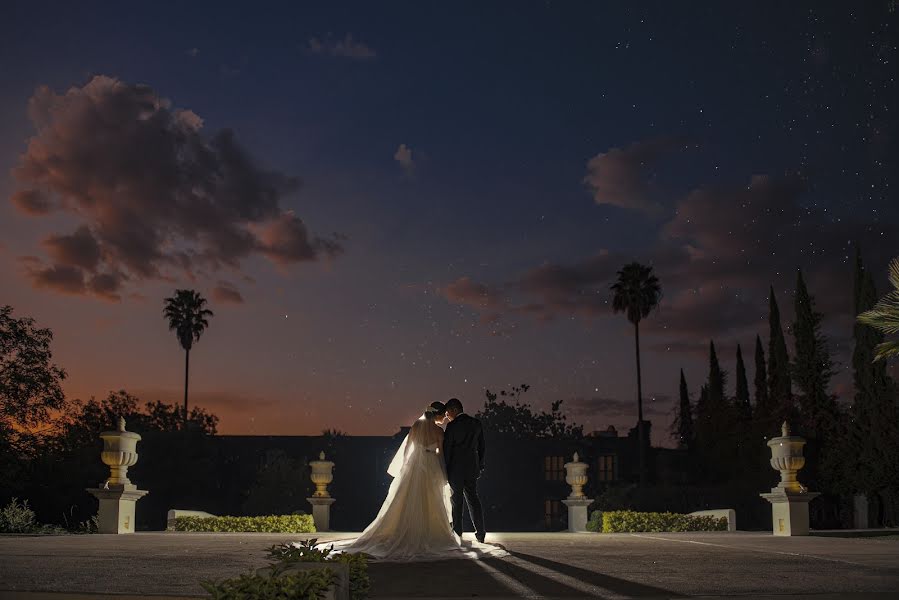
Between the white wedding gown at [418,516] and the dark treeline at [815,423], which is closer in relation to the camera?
the white wedding gown at [418,516]

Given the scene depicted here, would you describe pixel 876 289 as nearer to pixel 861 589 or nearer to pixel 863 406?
pixel 863 406

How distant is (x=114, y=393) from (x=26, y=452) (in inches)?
672

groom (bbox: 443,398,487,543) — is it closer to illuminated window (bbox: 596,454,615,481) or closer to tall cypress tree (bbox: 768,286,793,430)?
tall cypress tree (bbox: 768,286,793,430)

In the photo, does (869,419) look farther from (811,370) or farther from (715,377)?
(715,377)

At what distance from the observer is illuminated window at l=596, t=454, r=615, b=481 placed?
5237 centimetres

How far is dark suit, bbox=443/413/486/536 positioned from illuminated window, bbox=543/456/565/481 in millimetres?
36189

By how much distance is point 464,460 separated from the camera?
14.2m

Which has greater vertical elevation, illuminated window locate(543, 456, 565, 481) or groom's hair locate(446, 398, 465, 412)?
groom's hair locate(446, 398, 465, 412)

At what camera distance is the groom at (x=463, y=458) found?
14.2 m

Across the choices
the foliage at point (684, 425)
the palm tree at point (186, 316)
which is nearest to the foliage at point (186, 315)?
the palm tree at point (186, 316)

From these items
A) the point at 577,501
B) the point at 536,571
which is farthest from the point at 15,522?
the point at 536,571

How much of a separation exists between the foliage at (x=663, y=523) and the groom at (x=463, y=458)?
8.90 meters

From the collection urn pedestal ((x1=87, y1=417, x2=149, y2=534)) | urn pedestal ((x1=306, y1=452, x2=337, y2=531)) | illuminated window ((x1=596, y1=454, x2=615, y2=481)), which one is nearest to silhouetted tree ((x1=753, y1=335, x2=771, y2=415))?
illuminated window ((x1=596, y1=454, x2=615, y2=481))

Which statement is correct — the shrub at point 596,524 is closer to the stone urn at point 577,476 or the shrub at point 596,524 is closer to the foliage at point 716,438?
the stone urn at point 577,476
